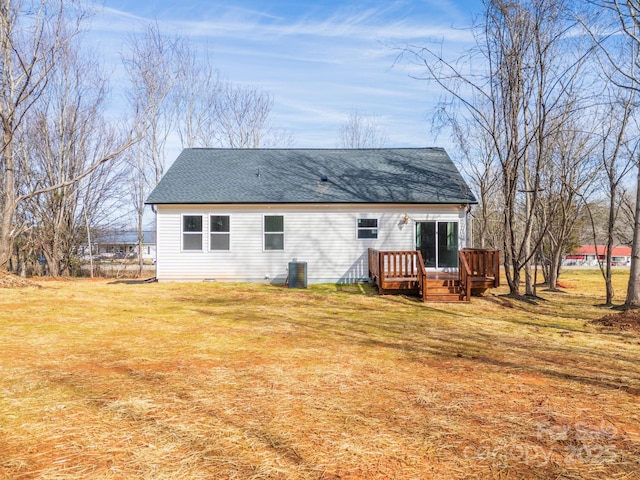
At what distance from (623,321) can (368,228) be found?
818cm

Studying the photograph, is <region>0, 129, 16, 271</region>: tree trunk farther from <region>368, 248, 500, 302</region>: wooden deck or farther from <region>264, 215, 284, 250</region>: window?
<region>368, 248, 500, 302</region>: wooden deck

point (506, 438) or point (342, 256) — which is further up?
point (342, 256)

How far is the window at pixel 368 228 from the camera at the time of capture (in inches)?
600

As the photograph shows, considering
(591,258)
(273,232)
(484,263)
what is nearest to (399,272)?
(484,263)

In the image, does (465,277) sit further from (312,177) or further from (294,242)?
(312,177)

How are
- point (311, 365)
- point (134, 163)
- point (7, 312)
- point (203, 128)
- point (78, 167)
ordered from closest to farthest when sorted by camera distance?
point (311, 365) → point (7, 312) → point (78, 167) → point (134, 163) → point (203, 128)

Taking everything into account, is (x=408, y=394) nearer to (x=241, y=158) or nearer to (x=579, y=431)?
(x=579, y=431)

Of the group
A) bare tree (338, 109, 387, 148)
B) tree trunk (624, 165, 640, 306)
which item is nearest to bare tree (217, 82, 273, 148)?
bare tree (338, 109, 387, 148)

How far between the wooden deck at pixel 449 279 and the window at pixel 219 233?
5437 mm

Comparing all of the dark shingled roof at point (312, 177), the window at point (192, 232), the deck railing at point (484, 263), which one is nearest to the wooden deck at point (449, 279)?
the deck railing at point (484, 263)

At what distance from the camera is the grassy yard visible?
2.80m

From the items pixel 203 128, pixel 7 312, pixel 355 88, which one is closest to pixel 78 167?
pixel 203 128

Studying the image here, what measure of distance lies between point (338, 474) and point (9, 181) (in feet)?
51.9

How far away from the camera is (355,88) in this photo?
25328 millimetres
